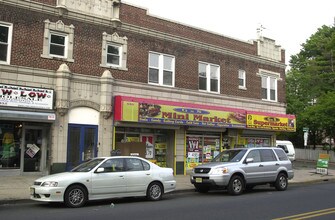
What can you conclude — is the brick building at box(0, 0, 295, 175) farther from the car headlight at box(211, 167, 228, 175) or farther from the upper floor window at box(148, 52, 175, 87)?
the car headlight at box(211, 167, 228, 175)

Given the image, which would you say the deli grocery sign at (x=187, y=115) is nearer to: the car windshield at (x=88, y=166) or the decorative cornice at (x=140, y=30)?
the decorative cornice at (x=140, y=30)

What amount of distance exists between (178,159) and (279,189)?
6738 mm

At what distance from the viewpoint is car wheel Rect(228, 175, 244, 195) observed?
13686 millimetres

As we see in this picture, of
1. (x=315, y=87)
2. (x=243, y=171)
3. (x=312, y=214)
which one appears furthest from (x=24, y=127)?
(x=315, y=87)

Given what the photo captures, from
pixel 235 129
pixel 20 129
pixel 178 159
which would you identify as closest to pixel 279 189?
pixel 178 159

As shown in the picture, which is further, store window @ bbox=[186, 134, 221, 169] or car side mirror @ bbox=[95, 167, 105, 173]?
store window @ bbox=[186, 134, 221, 169]

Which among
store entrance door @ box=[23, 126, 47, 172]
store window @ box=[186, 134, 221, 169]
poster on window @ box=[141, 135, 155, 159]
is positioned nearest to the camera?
store entrance door @ box=[23, 126, 47, 172]

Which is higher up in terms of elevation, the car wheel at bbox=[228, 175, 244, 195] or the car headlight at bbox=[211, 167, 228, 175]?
the car headlight at bbox=[211, 167, 228, 175]

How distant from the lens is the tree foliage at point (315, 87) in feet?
123

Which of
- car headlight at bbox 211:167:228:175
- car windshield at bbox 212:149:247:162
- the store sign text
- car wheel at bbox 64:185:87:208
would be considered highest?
the store sign text

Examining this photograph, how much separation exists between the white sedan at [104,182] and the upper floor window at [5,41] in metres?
6.96

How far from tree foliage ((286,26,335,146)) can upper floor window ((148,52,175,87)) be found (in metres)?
20.9

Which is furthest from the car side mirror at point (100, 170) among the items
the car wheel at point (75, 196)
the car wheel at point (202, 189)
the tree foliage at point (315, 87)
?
the tree foliage at point (315, 87)

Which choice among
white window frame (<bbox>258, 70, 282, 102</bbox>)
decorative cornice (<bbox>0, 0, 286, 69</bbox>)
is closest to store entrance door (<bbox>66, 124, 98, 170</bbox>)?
decorative cornice (<bbox>0, 0, 286, 69</bbox>)
